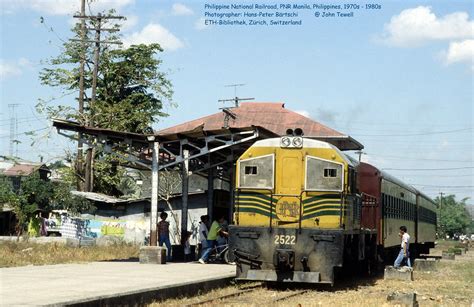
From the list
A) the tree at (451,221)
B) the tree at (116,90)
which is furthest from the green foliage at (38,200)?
the tree at (451,221)

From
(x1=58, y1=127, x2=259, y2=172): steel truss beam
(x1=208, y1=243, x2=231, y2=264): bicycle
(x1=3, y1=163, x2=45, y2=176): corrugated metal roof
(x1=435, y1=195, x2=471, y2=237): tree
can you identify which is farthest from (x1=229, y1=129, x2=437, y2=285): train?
(x1=435, y1=195, x2=471, y2=237): tree

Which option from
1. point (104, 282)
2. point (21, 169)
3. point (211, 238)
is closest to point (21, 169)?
point (21, 169)

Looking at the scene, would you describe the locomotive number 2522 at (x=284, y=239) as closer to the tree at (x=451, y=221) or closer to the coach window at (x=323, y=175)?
the coach window at (x=323, y=175)

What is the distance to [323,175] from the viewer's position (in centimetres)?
1609

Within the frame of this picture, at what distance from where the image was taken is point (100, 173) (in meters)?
45.8

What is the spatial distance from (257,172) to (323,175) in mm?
1387

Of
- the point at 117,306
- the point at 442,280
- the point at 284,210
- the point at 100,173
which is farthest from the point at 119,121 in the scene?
the point at 117,306

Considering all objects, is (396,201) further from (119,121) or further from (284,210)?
(119,121)

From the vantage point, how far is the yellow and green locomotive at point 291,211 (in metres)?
15.8

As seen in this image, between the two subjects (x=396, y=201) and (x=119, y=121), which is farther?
(x=119, y=121)

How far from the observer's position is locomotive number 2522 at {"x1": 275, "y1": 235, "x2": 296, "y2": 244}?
15867 mm

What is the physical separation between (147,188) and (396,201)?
21084 mm

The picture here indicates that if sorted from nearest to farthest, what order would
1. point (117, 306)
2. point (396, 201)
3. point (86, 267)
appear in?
point (117, 306) → point (86, 267) → point (396, 201)

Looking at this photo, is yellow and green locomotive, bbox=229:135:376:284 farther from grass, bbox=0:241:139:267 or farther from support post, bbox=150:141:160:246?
grass, bbox=0:241:139:267
